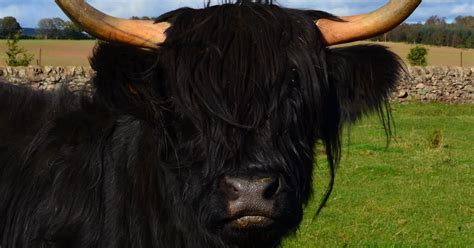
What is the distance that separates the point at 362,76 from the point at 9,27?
2555cm

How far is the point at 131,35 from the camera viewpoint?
407cm

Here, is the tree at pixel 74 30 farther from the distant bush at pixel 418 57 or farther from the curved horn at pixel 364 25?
the distant bush at pixel 418 57

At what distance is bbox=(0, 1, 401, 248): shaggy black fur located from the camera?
12.2 ft

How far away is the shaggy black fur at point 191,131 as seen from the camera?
3723mm

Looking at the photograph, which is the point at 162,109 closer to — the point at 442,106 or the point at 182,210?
the point at 182,210

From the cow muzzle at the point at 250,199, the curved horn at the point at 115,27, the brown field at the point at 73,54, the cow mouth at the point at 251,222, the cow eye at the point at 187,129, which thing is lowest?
the brown field at the point at 73,54

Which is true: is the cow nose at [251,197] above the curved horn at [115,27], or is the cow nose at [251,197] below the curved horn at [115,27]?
below

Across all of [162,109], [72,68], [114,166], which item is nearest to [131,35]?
[162,109]

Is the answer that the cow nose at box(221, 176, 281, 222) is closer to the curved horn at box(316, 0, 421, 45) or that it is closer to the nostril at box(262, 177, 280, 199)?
the nostril at box(262, 177, 280, 199)

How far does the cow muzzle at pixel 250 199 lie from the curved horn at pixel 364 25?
3.73ft

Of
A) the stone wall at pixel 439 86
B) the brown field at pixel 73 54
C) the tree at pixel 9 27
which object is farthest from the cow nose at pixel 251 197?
the brown field at pixel 73 54

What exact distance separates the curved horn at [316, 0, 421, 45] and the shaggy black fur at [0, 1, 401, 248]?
9 centimetres

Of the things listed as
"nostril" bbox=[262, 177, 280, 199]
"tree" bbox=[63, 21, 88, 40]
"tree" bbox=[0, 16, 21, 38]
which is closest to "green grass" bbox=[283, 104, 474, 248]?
"tree" bbox=[63, 21, 88, 40]

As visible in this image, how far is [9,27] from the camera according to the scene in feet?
93.4
